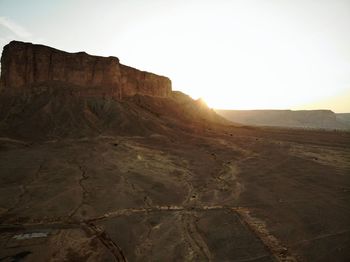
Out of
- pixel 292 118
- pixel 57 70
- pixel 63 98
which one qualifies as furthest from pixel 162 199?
pixel 292 118

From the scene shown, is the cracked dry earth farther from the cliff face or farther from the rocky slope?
the cliff face

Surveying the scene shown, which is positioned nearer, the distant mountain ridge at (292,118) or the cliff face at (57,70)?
the cliff face at (57,70)

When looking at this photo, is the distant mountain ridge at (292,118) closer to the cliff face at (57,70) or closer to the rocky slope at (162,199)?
the cliff face at (57,70)

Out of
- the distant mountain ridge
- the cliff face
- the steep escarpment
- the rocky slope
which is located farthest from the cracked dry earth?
the distant mountain ridge

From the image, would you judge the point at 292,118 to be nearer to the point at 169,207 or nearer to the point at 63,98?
the point at 63,98

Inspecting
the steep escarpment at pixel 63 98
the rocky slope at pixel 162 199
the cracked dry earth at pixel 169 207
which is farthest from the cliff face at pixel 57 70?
the cracked dry earth at pixel 169 207

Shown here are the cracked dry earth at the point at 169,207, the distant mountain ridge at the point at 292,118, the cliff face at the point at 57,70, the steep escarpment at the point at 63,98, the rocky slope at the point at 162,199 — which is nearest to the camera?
the cracked dry earth at the point at 169,207

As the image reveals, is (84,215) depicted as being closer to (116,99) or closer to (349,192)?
(349,192)
